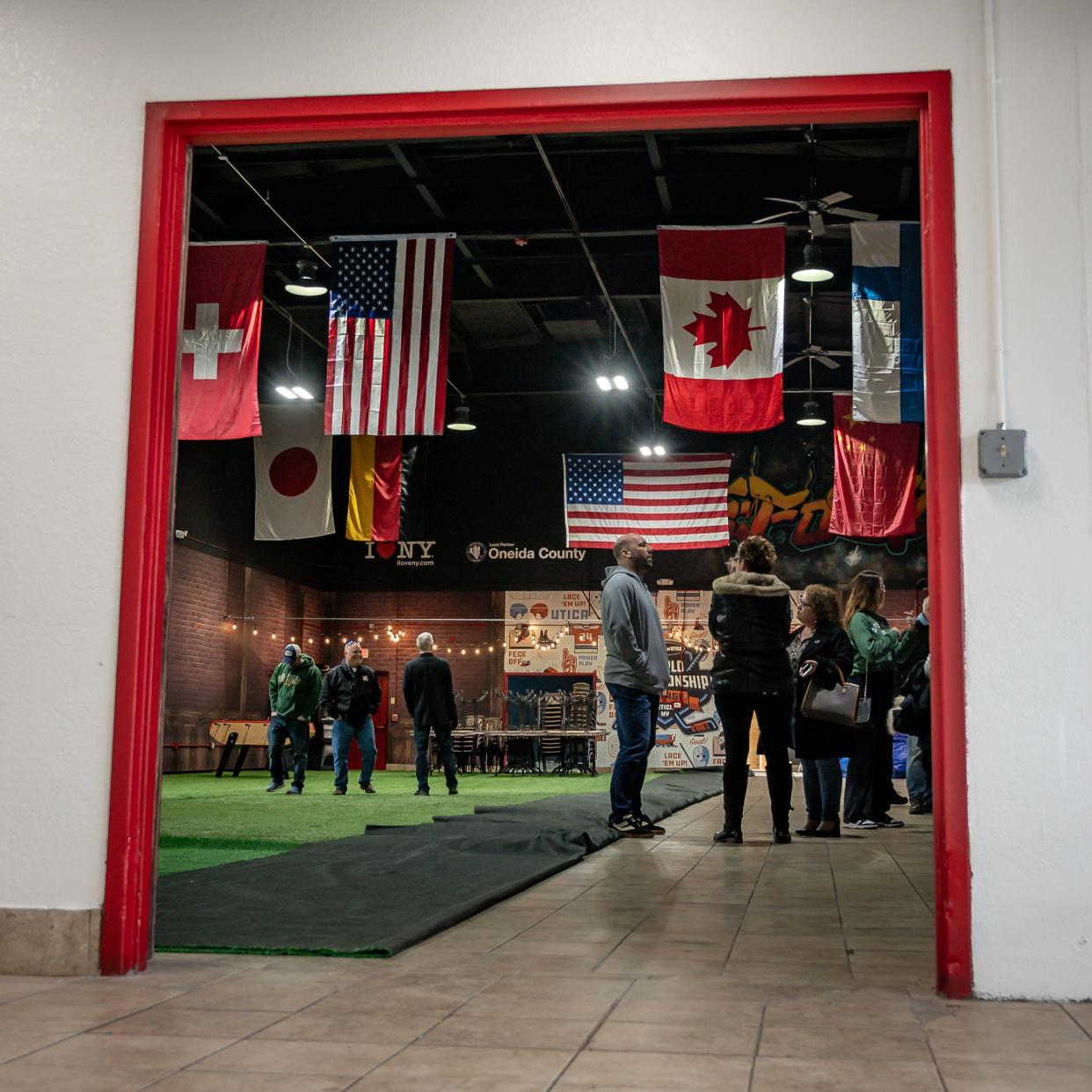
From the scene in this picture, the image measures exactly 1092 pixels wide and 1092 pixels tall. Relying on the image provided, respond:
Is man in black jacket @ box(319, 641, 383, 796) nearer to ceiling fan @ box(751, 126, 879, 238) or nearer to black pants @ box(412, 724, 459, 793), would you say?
black pants @ box(412, 724, 459, 793)

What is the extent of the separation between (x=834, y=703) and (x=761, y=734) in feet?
1.74

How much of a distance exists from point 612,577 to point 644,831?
1621 millimetres

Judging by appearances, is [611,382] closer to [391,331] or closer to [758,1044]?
[391,331]

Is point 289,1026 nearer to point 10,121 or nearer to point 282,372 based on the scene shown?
point 10,121

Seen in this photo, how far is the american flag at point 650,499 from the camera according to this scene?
626 inches

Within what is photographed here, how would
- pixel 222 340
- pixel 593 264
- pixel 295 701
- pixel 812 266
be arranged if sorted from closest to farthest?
pixel 222 340
pixel 812 266
pixel 295 701
pixel 593 264

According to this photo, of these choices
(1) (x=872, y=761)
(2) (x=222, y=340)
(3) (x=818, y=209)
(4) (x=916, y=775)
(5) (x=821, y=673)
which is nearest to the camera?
(5) (x=821, y=673)

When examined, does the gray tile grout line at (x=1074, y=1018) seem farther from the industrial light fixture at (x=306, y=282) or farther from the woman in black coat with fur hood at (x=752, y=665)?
the industrial light fixture at (x=306, y=282)

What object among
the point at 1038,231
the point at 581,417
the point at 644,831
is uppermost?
the point at 581,417

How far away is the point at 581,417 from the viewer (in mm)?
20500

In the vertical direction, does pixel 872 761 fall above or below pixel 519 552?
below

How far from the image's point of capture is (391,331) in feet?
29.6

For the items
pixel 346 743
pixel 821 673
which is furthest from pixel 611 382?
pixel 821 673

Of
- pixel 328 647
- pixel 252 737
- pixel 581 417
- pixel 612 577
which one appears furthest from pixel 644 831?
pixel 328 647
